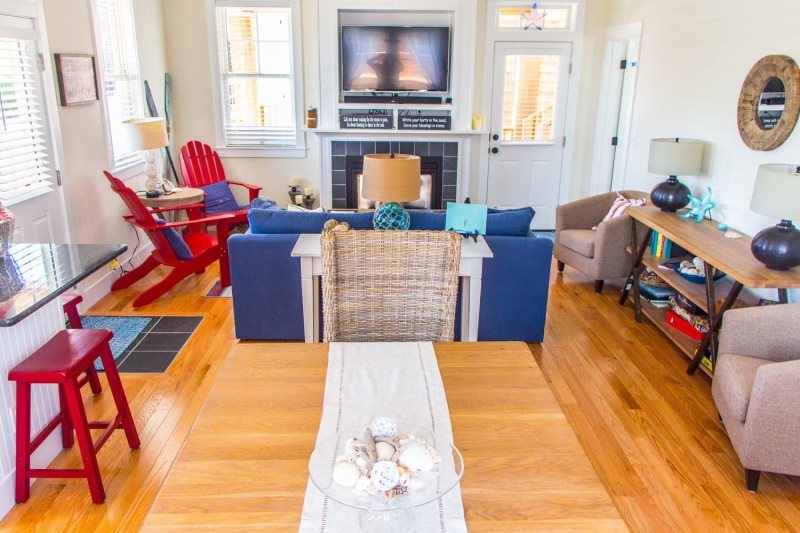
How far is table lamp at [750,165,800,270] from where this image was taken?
276 centimetres

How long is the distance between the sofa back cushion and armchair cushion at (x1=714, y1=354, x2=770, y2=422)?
1.34 m

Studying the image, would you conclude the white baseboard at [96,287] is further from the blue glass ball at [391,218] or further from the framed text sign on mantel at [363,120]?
the framed text sign on mantel at [363,120]

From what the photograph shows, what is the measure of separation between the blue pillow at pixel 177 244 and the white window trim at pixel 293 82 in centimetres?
200

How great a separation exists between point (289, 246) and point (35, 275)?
1473mm

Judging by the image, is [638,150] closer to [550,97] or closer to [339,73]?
[550,97]

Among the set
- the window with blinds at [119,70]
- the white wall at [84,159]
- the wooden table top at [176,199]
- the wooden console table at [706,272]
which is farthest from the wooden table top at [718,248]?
the window with blinds at [119,70]

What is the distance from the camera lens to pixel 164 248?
14.5 feet

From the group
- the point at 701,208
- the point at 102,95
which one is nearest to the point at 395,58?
the point at 102,95

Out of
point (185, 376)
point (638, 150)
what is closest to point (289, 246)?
point (185, 376)

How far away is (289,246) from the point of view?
356cm

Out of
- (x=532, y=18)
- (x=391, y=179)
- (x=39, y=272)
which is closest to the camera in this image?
(x=39, y=272)

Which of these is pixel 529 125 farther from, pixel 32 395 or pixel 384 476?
pixel 384 476

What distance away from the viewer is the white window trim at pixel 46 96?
3.62 meters

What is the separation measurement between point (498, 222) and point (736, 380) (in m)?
1.57
